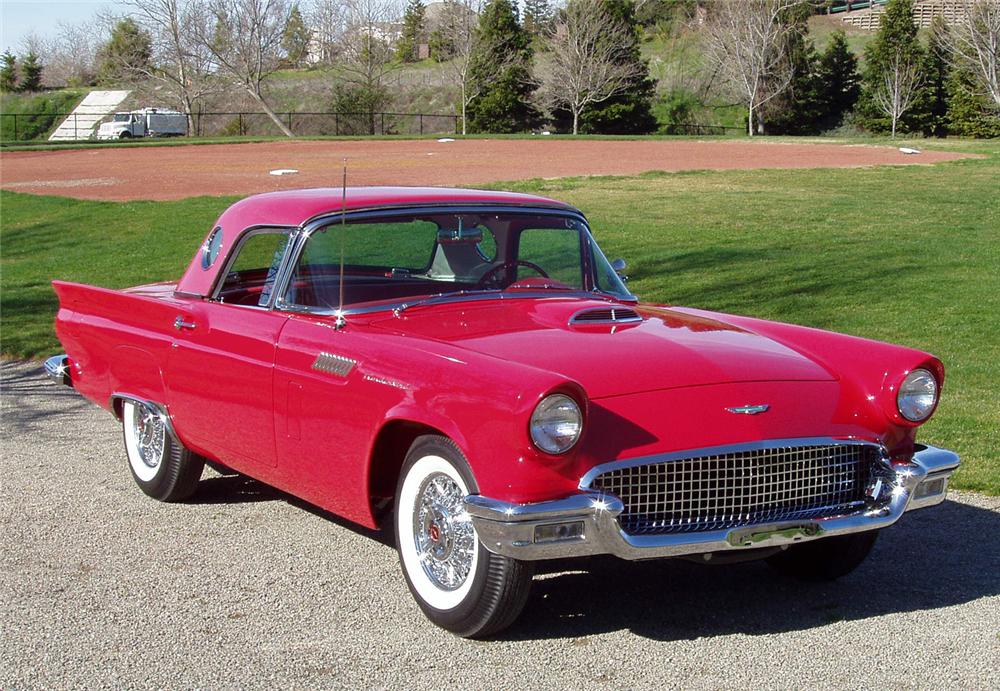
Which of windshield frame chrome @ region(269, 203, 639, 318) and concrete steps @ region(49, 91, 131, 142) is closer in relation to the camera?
windshield frame chrome @ region(269, 203, 639, 318)

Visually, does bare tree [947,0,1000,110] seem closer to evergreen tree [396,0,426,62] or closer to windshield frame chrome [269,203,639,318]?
evergreen tree [396,0,426,62]

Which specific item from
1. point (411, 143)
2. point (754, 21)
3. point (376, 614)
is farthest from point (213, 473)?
point (754, 21)

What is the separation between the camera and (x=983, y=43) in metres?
53.7

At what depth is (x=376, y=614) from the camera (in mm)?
4332

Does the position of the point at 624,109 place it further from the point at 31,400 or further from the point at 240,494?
the point at 240,494

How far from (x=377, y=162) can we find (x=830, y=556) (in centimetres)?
2859

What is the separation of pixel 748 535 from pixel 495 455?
34.6 inches

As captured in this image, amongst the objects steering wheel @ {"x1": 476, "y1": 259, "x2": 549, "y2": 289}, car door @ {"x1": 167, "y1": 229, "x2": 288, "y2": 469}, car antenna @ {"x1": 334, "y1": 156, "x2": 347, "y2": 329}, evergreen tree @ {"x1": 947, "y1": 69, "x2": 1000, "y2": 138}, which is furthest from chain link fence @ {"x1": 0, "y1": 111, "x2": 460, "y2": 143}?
car antenna @ {"x1": 334, "y1": 156, "x2": 347, "y2": 329}

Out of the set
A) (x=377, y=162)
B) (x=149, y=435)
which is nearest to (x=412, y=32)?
(x=377, y=162)

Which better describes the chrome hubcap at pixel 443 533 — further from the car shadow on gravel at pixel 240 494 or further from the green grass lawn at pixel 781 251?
the green grass lawn at pixel 781 251

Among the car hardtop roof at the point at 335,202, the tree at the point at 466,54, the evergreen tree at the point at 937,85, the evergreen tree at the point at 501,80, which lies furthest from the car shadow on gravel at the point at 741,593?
the evergreen tree at the point at 501,80

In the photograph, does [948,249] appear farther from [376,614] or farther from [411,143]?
[411,143]

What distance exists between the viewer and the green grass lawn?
10758mm

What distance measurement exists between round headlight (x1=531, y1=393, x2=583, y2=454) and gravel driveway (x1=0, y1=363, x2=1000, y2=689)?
2.38 ft
